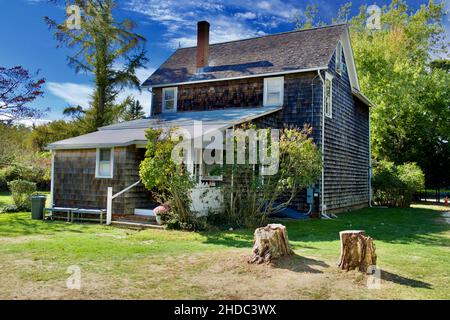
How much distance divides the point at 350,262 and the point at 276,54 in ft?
43.7

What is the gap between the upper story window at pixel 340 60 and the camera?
17.6 metres

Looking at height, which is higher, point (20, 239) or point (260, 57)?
point (260, 57)

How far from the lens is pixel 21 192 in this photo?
54.1 ft

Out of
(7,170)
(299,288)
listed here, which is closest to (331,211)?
(299,288)

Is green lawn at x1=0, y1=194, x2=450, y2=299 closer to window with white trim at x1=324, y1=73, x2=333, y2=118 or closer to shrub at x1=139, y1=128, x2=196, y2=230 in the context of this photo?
shrub at x1=139, y1=128, x2=196, y2=230

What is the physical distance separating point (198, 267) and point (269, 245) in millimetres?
1276

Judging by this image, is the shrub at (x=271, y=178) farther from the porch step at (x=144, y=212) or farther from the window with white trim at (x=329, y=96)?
the window with white trim at (x=329, y=96)

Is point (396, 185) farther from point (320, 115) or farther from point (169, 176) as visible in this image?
point (169, 176)

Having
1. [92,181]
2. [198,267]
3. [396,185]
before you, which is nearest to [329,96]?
[396,185]

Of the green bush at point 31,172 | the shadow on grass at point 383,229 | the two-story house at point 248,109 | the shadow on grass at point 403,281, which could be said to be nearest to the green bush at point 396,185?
the two-story house at point 248,109

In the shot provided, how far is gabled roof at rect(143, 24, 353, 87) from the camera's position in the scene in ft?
54.1

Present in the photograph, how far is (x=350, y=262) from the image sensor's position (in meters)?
6.22

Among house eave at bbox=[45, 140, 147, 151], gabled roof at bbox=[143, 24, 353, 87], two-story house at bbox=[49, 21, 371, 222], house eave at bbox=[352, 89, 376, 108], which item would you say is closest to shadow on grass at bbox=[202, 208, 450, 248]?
two-story house at bbox=[49, 21, 371, 222]
